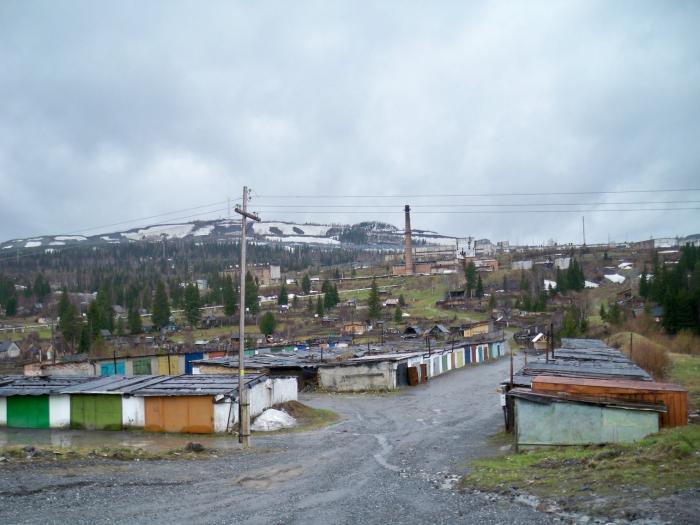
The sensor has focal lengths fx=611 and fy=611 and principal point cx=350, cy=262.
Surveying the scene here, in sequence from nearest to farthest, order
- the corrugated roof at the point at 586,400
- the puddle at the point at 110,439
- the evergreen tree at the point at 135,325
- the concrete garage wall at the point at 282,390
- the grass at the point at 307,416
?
the corrugated roof at the point at 586,400 < the puddle at the point at 110,439 < the grass at the point at 307,416 < the concrete garage wall at the point at 282,390 < the evergreen tree at the point at 135,325

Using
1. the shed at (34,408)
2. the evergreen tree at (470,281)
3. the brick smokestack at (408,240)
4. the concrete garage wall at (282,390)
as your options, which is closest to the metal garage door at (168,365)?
the concrete garage wall at (282,390)

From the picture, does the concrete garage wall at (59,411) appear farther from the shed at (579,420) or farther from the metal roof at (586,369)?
the shed at (579,420)

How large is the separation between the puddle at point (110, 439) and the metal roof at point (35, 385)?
4.82ft

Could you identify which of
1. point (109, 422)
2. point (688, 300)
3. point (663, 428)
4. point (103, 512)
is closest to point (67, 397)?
point (109, 422)

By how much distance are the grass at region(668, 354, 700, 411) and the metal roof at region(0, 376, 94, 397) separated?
80.3 feet

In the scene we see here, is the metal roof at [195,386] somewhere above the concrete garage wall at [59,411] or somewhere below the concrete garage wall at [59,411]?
above

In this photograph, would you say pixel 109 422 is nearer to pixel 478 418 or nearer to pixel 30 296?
pixel 478 418

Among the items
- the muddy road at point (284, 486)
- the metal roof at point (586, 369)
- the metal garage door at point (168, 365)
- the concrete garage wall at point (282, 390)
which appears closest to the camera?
the muddy road at point (284, 486)

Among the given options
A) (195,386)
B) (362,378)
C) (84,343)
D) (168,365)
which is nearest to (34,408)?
(195,386)

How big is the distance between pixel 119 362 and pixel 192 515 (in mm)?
41057

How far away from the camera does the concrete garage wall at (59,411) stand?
2491 centimetres

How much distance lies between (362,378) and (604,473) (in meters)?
29.1

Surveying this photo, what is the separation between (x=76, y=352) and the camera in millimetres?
70750

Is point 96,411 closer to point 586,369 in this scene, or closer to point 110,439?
point 110,439
